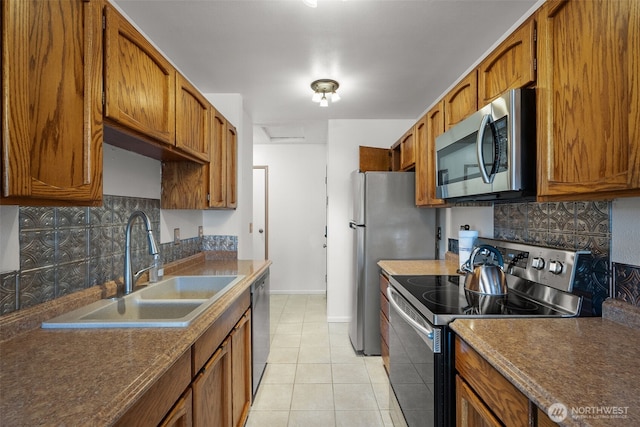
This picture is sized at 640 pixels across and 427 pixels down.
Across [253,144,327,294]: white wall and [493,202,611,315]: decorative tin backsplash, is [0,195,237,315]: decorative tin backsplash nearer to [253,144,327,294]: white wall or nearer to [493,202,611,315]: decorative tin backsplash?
[493,202,611,315]: decorative tin backsplash

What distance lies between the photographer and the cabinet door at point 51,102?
74cm

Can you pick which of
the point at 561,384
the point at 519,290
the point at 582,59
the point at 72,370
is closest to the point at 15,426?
the point at 72,370

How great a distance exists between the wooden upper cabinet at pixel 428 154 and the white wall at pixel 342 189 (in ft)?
3.38

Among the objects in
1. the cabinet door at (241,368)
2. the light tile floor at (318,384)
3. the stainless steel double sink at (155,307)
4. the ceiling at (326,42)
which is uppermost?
the ceiling at (326,42)

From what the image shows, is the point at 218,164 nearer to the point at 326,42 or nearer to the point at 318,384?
the point at 326,42

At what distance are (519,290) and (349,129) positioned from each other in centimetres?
246

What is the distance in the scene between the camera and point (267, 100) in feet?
9.37

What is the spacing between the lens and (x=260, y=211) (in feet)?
15.5

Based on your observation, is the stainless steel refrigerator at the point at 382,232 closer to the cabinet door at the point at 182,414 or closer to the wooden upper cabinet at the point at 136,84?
the wooden upper cabinet at the point at 136,84

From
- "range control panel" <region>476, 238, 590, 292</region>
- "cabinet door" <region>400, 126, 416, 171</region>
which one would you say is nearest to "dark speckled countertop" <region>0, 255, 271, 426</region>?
"range control panel" <region>476, 238, 590, 292</region>

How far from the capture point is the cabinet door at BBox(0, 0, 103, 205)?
0.74 meters

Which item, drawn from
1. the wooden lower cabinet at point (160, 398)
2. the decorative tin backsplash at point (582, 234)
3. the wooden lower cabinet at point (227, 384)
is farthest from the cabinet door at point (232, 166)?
the decorative tin backsplash at point (582, 234)

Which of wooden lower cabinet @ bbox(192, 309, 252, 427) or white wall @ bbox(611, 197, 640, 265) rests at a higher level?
white wall @ bbox(611, 197, 640, 265)

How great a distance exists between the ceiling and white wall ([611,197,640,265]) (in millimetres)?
1125
